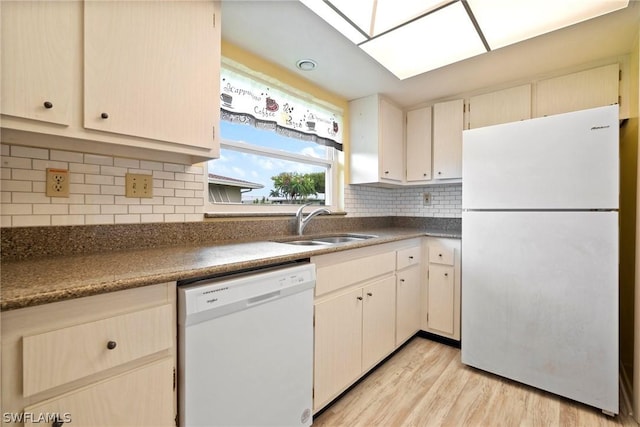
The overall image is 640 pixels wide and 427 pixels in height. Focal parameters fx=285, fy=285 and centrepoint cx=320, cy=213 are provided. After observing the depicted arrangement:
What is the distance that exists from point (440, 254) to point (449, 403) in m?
1.05

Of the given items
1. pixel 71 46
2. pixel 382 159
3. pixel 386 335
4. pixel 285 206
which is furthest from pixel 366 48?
pixel 386 335

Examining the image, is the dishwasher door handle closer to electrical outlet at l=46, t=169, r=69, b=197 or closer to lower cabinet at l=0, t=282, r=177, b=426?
lower cabinet at l=0, t=282, r=177, b=426

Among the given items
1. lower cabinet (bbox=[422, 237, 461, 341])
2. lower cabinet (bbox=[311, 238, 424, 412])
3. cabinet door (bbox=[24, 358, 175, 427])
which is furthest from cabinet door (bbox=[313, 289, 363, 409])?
lower cabinet (bbox=[422, 237, 461, 341])

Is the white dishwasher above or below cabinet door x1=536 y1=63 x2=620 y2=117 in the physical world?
below

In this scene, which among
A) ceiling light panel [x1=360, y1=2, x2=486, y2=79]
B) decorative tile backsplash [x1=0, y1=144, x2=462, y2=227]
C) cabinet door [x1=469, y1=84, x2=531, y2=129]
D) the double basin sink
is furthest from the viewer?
cabinet door [x1=469, y1=84, x2=531, y2=129]

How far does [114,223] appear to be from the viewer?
1.31m

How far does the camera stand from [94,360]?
0.76 meters

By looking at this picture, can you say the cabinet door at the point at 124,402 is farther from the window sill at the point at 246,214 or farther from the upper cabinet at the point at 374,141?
the upper cabinet at the point at 374,141

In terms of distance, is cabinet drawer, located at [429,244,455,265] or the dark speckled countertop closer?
the dark speckled countertop

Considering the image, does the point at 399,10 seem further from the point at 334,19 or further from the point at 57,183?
the point at 57,183

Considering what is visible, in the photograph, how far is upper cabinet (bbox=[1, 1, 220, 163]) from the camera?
87 centimetres

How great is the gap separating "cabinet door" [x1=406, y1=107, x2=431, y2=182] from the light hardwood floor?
1637mm

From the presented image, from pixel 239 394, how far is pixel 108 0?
150cm

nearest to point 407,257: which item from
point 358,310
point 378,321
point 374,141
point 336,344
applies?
point 378,321
